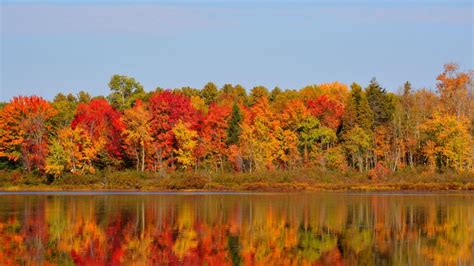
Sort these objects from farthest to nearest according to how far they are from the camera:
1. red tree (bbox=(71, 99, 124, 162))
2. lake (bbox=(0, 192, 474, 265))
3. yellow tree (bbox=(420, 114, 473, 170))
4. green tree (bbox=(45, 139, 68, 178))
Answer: red tree (bbox=(71, 99, 124, 162)) → green tree (bbox=(45, 139, 68, 178)) → yellow tree (bbox=(420, 114, 473, 170)) → lake (bbox=(0, 192, 474, 265))

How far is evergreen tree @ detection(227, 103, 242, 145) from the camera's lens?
8944 cm

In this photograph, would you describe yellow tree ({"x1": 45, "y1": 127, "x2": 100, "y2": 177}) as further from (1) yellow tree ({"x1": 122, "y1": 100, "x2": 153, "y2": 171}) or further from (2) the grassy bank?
(1) yellow tree ({"x1": 122, "y1": 100, "x2": 153, "y2": 171})

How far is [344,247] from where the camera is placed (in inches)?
1315

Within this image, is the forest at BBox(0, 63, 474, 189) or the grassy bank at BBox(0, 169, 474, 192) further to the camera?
the forest at BBox(0, 63, 474, 189)

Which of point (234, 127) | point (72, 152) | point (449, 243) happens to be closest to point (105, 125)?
point (72, 152)

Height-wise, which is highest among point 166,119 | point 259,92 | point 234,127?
point 259,92

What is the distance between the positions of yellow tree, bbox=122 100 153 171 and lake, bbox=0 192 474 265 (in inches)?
999

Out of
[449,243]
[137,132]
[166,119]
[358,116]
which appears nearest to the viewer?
[449,243]

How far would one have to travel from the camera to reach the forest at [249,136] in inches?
3280

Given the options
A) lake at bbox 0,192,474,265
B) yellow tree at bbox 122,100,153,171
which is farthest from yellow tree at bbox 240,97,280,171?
lake at bbox 0,192,474,265

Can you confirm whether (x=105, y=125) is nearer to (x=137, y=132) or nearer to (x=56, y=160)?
(x=137, y=132)

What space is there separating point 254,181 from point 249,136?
26.2 feet

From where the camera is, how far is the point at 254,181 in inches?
3110

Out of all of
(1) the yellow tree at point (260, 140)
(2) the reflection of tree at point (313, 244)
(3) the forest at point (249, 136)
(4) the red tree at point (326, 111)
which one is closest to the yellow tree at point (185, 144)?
(3) the forest at point (249, 136)
